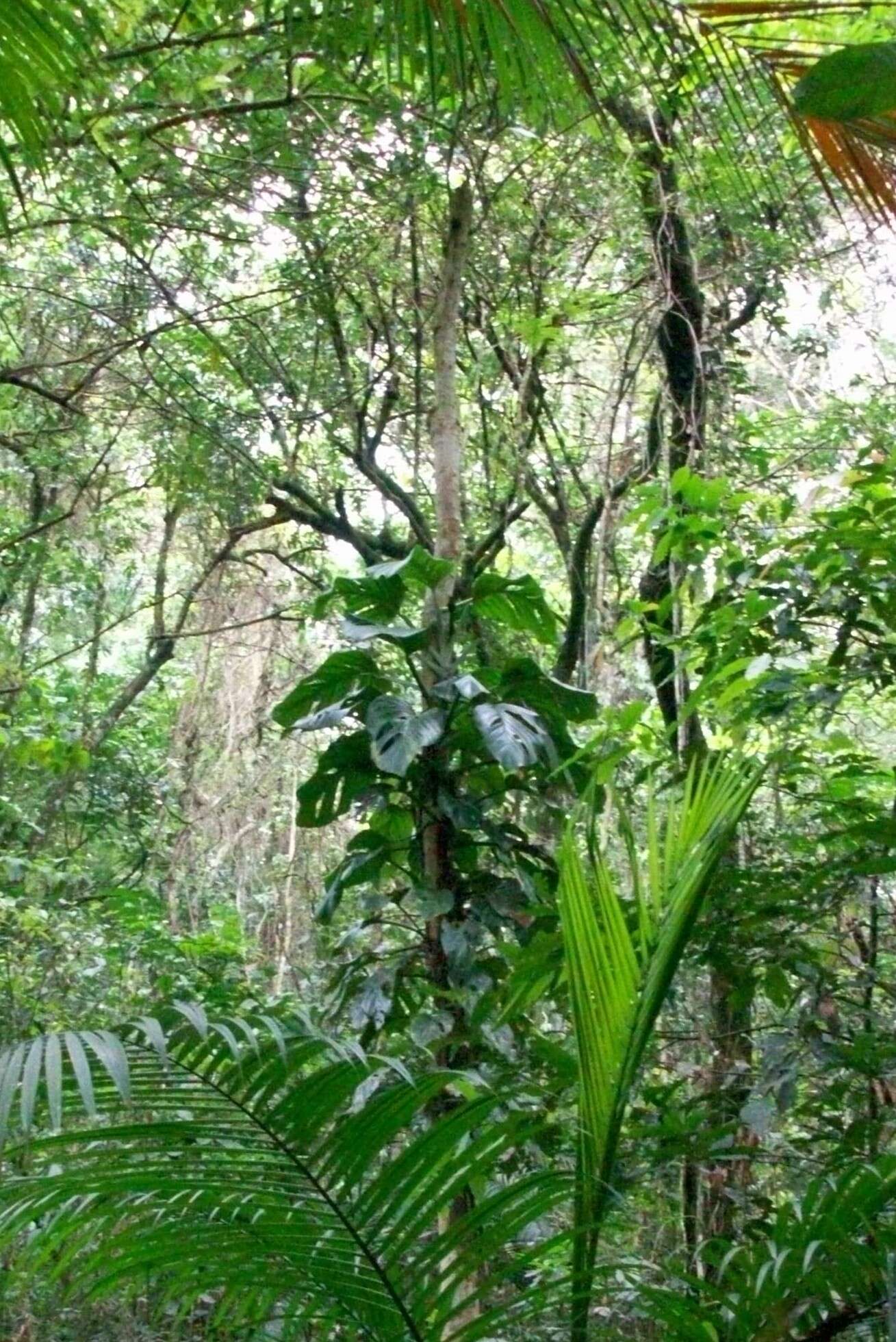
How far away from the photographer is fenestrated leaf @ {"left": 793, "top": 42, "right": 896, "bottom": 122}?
2.84ft

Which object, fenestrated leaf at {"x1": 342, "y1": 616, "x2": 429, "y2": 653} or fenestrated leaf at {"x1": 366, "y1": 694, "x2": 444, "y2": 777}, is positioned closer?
fenestrated leaf at {"x1": 366, "y1": 694, "x2": 444, "y2": 777}

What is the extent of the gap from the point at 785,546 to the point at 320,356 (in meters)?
3.19

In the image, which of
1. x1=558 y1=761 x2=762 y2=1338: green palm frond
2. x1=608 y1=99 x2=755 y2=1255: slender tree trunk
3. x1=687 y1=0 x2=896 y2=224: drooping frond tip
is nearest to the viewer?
x1=687 y1=0 x2=896 y2=224: drooping frond tip

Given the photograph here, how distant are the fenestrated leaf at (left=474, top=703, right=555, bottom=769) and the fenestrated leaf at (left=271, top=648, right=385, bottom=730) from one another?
32 cm

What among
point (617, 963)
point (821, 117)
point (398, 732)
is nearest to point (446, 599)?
point (398, 732)

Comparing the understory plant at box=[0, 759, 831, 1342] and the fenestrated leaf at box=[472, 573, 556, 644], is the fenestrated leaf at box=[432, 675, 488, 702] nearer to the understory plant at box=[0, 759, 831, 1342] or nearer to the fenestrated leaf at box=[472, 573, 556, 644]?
the fenestrated leaf at box=[472, 573, 556, 644]

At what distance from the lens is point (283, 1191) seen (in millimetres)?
1389

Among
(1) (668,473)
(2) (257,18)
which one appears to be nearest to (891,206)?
(1) (668,473)

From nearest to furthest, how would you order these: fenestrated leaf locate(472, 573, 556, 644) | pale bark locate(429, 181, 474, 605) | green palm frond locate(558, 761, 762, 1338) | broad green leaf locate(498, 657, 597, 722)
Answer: green palm frond locate(558, 761, 762, 1338)
broad green leaf locate(498, 657, 597, 722)
fenestrated leaf locate(472, 573, 556, 644)
pale bark locate(429, 181, 474, 605)

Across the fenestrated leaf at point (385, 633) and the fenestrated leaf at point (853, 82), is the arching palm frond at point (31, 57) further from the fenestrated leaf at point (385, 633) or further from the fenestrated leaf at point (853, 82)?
the fenestrated leaf at point (385, 633)

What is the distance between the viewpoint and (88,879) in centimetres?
497

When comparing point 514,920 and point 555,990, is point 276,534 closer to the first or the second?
point 514,920

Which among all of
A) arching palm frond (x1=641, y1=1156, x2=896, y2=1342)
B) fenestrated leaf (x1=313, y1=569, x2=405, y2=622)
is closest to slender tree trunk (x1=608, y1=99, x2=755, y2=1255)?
fenestrated leaf (x1=313, y1=569, x2=405, y2=622)

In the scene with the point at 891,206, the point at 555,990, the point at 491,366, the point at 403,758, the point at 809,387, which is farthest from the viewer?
the point at 809,387
